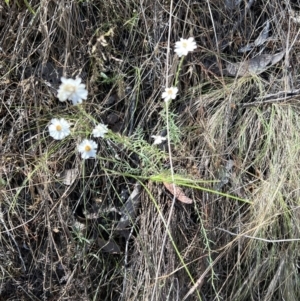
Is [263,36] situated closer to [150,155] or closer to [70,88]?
[150,155]

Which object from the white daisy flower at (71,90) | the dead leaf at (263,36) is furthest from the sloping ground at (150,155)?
the white daisy flower at (71,90)

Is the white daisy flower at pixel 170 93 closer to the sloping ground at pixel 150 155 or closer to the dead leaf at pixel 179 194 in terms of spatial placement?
the sloping ground at pixel 150 155

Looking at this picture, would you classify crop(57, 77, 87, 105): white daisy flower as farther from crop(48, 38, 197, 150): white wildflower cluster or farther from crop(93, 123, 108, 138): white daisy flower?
crop(93, 123, 108, 138): white daisy flower

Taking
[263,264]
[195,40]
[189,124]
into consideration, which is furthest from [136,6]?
[263,264]

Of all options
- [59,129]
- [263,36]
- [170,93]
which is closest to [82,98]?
[59,129]

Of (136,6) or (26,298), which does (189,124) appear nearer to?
(136,6)

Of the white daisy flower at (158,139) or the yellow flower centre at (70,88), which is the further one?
the white daisy flower at (158,139)
